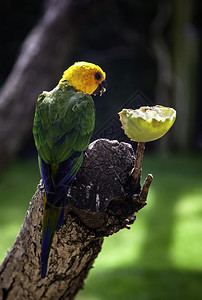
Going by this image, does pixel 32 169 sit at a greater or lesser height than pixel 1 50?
lesser

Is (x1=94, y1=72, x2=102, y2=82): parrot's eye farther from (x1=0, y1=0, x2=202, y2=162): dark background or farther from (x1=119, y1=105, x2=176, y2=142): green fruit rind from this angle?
(x1=0, y1=0, x2=202, y2=162): dark background

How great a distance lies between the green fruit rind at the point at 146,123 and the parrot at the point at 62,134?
3.9 inches

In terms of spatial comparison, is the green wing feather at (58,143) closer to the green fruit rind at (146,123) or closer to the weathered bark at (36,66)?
the green fruit rind at (146,123)

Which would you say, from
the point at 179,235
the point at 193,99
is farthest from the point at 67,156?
the point at 193,99

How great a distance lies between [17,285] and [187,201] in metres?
1.41

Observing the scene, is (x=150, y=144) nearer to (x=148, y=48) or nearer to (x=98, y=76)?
(x=148, y=48)

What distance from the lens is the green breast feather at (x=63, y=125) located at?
0.63 meters

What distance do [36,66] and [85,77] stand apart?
1.57m

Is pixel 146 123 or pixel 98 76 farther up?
pixel 98 76

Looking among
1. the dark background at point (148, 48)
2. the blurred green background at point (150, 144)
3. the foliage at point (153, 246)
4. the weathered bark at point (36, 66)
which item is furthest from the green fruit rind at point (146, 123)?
the dark background at point (148, 48)

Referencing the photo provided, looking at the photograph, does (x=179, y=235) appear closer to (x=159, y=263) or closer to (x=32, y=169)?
(x=159, y=263)

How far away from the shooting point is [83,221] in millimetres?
661

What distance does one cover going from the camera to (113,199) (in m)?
0.65

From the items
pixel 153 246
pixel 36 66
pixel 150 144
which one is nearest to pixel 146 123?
pixel 153 246
